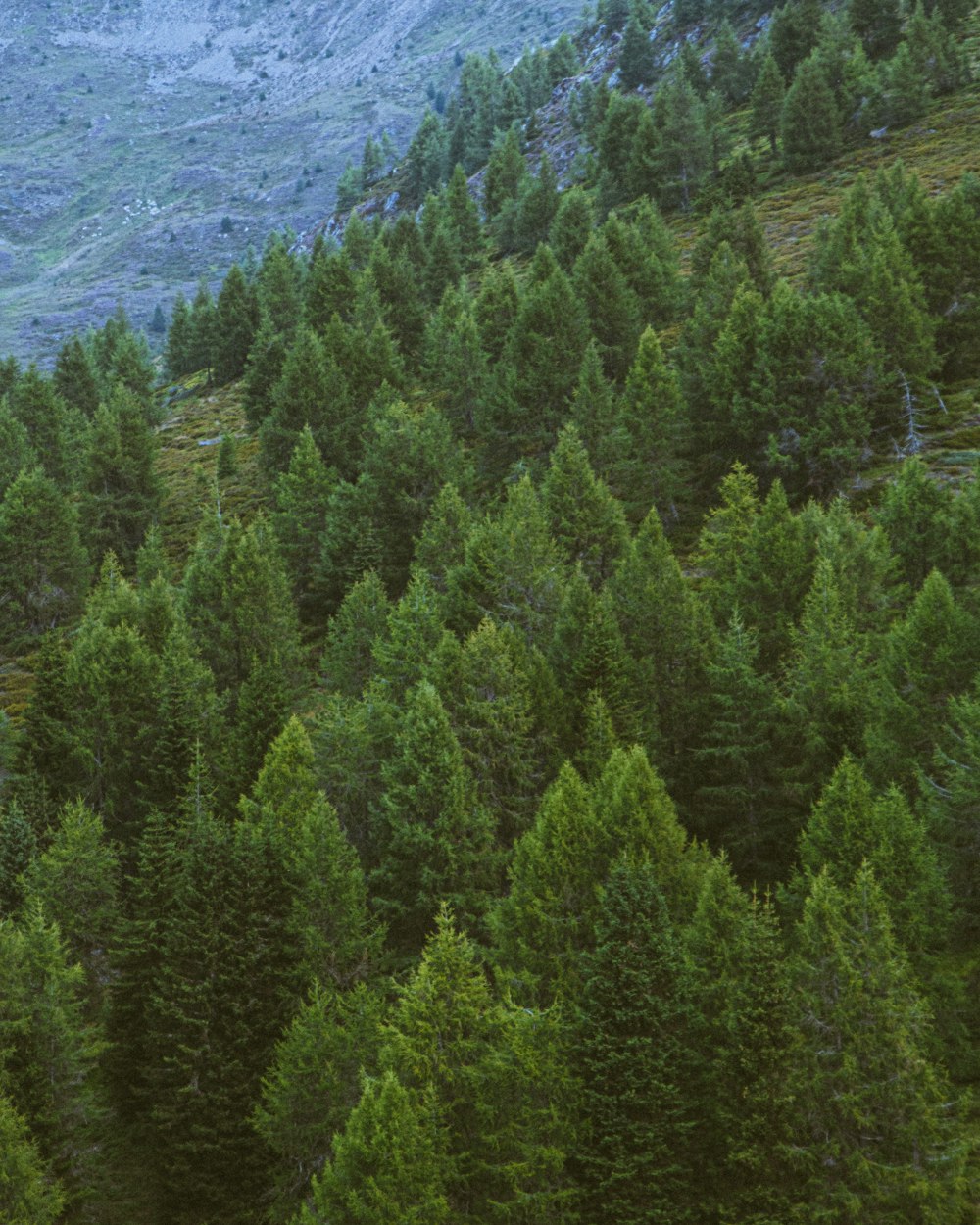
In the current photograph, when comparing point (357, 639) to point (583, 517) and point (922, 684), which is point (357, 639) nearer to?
point (583, 517)

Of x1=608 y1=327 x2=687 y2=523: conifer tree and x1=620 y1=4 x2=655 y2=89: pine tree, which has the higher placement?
x1=620 y1=4 x2=655 y2=89: pine tree

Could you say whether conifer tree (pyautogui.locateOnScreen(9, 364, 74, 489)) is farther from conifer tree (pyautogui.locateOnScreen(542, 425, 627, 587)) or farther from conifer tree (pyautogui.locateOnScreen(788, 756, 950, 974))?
conifer tree (pyautogui.locateOnScreen(788, 756, 950, 974))

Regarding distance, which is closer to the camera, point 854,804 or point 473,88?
point 854,804

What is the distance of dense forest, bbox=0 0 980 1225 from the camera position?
24250mm

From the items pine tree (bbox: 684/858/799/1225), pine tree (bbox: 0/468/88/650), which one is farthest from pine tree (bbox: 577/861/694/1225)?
pine tree (bbox: 0/468/88/650)

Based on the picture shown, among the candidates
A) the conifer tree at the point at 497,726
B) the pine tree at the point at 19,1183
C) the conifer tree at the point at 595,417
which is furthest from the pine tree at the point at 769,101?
the pine tree at the point at 19,1183

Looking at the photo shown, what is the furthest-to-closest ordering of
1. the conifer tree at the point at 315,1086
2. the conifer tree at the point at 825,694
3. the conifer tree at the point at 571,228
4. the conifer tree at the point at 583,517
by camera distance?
the conifer tree at the point at 571,228
the conifer tree at the point at 583,517
the conifer tree at the point at 825,694
the conifer tree at the point at 315,1086

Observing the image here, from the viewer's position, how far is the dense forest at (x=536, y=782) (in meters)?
24.2

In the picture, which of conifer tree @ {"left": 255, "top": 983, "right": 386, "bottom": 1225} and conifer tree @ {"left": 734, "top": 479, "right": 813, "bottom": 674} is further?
conifer tree @ {"left": 734, "top": 479, "right": 813, "bottom": 674}

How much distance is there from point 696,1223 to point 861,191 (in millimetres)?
68574

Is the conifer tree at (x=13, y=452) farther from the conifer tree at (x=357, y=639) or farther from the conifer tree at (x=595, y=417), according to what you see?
the conifer tree at (x=595, y=417)

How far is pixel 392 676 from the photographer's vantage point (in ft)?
136

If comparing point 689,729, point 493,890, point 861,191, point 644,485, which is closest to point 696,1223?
point 493,890

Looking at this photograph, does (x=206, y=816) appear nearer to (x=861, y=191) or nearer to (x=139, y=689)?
(x=139, y=689)
